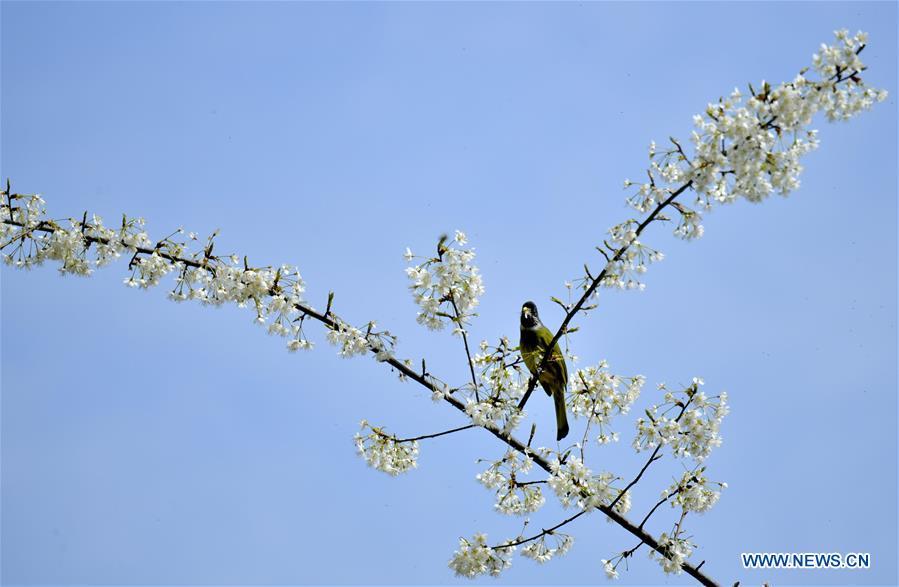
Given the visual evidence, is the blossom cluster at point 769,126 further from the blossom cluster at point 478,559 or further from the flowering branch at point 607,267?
the blossom cluster at point 478,559

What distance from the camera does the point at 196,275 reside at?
17.1 ft

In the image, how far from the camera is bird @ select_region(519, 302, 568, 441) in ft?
18.7

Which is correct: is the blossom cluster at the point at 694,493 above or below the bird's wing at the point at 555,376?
below

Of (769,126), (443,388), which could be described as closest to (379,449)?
(443,388)

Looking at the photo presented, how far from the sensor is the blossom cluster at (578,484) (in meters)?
5.04

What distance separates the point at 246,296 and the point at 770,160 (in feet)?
9.69

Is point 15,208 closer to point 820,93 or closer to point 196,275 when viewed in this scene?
point 196,275

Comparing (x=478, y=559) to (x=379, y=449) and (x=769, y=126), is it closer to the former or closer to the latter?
(x=379, y=449)

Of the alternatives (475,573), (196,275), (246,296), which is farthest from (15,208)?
(475,573)

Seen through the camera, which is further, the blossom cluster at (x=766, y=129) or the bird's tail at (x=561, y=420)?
the bird's tail at (x=561, y=420)

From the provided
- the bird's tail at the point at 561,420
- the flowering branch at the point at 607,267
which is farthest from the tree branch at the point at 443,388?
the bird's tail at the point at 561,420

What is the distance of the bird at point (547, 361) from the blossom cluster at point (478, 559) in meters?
1.08

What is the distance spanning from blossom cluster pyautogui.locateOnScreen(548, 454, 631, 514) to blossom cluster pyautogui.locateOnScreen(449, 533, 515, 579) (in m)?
0.65

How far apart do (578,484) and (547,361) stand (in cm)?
73
